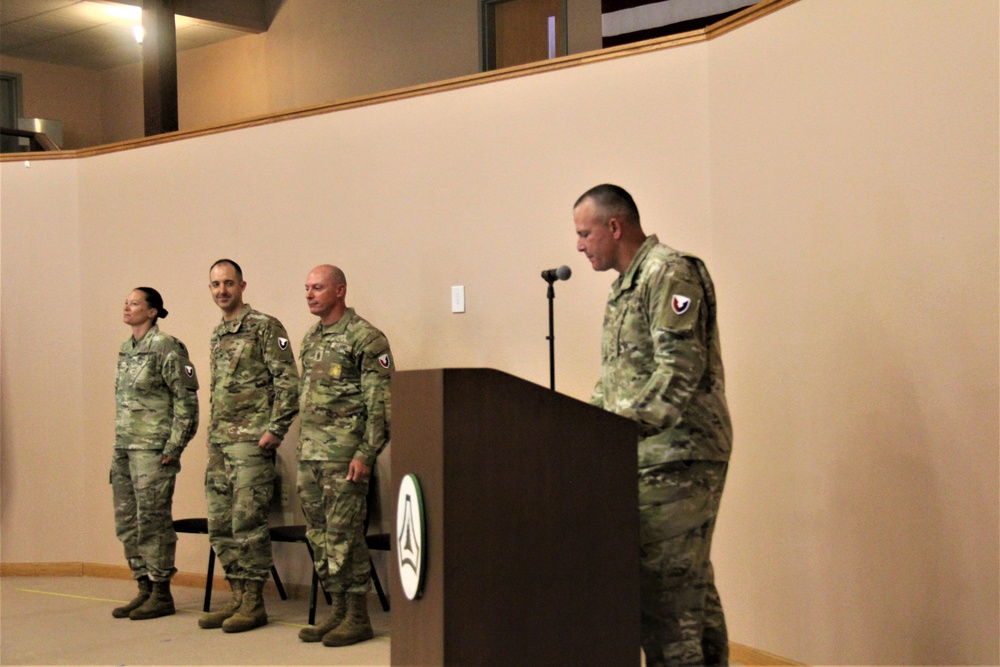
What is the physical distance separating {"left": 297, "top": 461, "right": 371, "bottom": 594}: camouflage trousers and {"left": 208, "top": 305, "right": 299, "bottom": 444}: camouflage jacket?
39cm

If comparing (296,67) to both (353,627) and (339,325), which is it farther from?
(353,627)

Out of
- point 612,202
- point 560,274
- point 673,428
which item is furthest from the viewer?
point 560,274

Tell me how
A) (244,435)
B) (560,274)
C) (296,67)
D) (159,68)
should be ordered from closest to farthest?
(560,274), (244,435), (159,68), (296,67)

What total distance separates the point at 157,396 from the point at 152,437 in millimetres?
195

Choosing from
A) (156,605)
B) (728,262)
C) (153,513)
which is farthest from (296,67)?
(728,262)

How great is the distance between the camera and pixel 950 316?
9.94 feet

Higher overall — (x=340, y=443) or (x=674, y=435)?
(x=674, y=435)

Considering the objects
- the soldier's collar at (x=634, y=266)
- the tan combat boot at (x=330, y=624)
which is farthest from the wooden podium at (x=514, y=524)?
the tan combat boot at (x=330, y=624)

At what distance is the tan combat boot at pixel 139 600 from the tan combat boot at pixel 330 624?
1.06m

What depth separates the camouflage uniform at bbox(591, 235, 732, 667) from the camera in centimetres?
254

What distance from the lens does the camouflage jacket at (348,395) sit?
4.43 meters

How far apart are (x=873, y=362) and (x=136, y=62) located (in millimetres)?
8813

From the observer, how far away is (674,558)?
2.57 metres

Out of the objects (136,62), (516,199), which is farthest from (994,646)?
(136,62)
